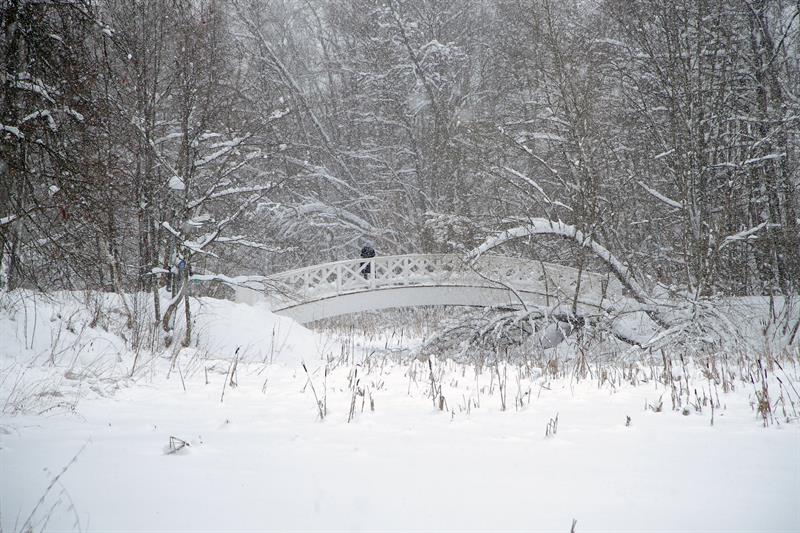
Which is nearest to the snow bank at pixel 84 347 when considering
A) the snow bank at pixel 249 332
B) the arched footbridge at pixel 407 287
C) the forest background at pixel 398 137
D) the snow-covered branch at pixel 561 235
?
the snow bank at pixel 249 332

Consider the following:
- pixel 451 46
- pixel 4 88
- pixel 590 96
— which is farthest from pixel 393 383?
pixel 451 46

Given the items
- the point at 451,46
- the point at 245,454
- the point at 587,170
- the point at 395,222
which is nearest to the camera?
the point at 245,454

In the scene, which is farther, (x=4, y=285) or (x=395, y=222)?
(x=395, y=222)

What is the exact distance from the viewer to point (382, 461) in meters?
2.46

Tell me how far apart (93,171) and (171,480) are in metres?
4.41

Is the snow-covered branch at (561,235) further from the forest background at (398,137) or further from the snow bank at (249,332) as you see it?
the snow bank at (249,332)

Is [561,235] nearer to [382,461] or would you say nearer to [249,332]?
[249,332]

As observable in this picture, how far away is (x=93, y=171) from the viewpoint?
5625 millimetres

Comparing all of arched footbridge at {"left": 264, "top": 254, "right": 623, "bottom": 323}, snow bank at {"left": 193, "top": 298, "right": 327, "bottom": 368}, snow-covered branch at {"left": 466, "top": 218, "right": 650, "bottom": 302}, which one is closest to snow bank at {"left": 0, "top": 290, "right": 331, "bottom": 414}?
snow bank at {"left": 193, "top": 298, "right": 327, "bottom": 368}

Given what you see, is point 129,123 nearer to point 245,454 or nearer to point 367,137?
point 245,454

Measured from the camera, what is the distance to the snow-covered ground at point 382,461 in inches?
73.5

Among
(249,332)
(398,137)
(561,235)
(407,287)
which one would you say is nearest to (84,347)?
(249,332)

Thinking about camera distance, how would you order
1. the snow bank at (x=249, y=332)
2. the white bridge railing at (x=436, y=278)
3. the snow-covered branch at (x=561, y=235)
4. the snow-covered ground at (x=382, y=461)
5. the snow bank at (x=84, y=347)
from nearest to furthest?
the snow-covered ground at (x=382, y=461)
the snow bank at (x=84, y=347)
the snow bank at (x=249, y=332)
the snow-covered branch at (x=561, y=235)
the white bridge railing at (x=436, y=278)

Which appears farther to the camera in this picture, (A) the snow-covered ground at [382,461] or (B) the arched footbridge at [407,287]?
(B) the arched footbridge at [407,287]
